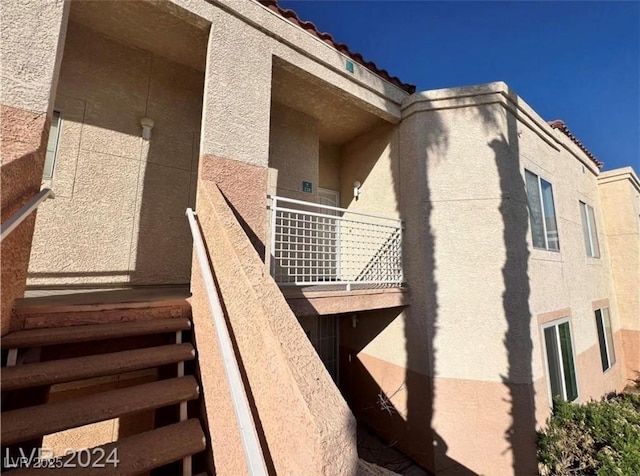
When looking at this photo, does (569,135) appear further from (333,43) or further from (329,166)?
(333,43)

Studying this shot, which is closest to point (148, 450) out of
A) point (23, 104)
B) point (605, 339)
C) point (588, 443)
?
point (23, 104)

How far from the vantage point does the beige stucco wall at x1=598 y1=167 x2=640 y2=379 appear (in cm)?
1005

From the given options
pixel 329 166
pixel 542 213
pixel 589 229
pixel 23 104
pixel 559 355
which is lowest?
pixel 559 355

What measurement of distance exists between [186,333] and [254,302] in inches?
59.2

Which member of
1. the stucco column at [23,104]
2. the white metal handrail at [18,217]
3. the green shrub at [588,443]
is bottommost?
the green shrub at [588,443]

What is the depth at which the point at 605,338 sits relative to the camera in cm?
915

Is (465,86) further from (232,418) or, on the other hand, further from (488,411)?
(232,418)

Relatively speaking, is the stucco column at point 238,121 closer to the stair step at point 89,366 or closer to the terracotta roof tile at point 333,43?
the terracotta roof tile at point 333,43

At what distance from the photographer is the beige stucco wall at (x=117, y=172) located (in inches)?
173

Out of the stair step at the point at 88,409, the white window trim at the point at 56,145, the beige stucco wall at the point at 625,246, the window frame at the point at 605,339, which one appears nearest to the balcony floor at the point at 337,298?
the stair step at the point at 88,409

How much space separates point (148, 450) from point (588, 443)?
7654mm

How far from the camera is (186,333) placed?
2867 millimetres

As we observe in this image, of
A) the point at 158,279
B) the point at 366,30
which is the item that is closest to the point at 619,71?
the point at 366,30

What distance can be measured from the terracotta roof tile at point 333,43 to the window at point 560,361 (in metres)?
6.46
